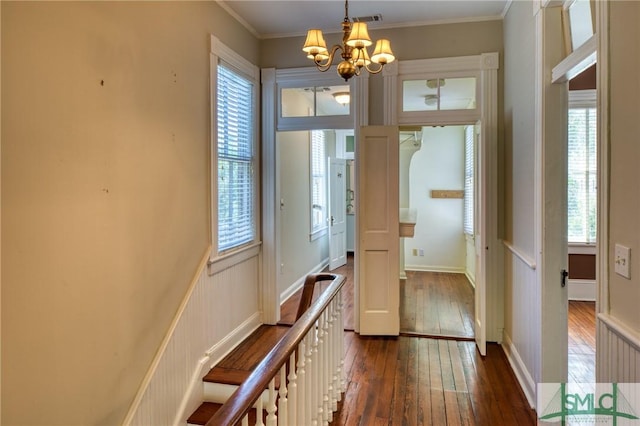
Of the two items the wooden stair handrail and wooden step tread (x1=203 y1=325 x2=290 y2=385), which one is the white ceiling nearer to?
the wooden stair handrail

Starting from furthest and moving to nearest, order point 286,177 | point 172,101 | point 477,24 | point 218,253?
point 286,177 → point 477,24 → point 218,253 → point 172,101

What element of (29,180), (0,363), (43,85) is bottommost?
(0,363)

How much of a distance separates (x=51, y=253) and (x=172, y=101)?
131 cm

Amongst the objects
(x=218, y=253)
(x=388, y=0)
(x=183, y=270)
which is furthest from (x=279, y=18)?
(x=183, y=270)

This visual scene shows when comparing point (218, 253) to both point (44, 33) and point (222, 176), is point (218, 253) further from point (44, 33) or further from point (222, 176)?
point (44, 33)

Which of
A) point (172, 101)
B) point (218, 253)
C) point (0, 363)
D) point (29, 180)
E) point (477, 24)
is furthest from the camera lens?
point (477, 24)

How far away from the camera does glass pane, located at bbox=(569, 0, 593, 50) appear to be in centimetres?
202

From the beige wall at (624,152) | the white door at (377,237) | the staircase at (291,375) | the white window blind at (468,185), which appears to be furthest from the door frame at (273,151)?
the white window blind at (468,185)

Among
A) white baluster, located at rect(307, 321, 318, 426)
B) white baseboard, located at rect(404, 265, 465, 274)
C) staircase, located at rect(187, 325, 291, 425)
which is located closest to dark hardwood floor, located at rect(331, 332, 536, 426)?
white baluster, located at rect(307, 321, 318, 426)

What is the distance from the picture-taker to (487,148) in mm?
3500

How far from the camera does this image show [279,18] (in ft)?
11.8

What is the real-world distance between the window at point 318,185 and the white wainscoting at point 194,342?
2520mm

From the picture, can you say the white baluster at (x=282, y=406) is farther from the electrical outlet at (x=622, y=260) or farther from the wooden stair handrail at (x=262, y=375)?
the electrical outlet at (x=622, y=260)

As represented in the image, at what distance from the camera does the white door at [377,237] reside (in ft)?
12.2
